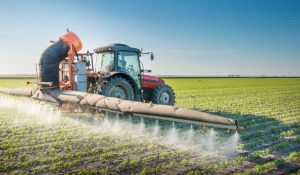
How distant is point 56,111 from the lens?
10.8 m

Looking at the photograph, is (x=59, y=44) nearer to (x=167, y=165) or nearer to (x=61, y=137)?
(x=61, y=137)

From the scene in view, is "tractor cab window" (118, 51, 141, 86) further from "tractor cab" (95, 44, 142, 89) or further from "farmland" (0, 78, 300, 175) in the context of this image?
"farmland" (0, 78, 300, 175)

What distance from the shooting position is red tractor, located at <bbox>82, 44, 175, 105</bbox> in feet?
34.0

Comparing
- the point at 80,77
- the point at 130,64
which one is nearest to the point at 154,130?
the point at 80,77

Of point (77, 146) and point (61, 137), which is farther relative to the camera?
point (61, 137)

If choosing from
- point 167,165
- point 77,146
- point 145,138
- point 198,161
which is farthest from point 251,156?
point 77,146

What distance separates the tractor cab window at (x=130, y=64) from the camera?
11.4 m

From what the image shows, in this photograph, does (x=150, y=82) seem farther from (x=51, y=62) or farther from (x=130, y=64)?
(x=51, y=62)

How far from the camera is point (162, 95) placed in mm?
12648

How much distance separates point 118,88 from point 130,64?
154 centimetres

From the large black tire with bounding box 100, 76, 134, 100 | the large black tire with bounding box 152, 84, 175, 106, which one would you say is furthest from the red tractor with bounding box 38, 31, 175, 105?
the large black tire with bounding box 152, 84, 175, 106

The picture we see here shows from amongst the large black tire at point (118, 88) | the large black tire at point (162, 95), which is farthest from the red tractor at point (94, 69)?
the large black tire at point (162, 95)

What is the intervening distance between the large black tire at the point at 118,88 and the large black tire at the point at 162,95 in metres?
1.84

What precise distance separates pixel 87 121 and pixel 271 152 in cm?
588
